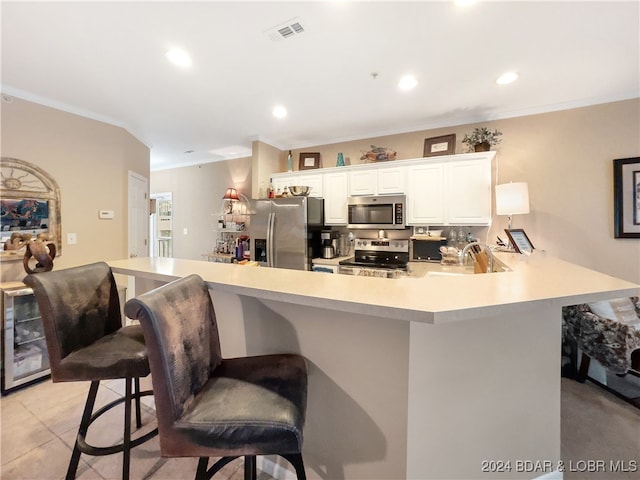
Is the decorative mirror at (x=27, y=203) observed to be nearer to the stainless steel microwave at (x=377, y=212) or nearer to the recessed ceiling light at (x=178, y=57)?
the recessed ceiling light at (x=178, y=57)

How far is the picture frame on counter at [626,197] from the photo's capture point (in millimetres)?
2672

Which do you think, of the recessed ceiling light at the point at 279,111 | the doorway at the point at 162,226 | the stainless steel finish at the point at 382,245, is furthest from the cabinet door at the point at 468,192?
the doorway at the point at 162,226

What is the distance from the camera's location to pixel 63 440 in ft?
5.50

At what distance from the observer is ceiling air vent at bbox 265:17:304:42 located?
5.82 feet

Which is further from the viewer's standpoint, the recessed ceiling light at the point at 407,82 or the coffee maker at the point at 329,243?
the coffee maker at the point at 329,243

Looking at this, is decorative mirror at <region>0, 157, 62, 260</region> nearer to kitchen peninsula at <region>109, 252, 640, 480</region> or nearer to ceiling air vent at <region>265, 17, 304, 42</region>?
kitchen peninsula at <region>109, 252, 640, 480</region>

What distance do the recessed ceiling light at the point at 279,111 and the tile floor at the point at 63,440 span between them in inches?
118

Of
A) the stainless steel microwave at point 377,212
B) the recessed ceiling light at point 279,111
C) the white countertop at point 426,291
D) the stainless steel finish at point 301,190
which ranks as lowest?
the white countertop at point 426,291

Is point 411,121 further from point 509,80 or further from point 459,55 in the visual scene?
point 459,55

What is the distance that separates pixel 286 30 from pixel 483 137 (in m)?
2.49

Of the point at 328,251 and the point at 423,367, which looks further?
the point at 328,251

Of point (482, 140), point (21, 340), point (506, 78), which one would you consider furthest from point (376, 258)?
point (21, 340)

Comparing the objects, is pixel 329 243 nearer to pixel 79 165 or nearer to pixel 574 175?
pixel 574 175

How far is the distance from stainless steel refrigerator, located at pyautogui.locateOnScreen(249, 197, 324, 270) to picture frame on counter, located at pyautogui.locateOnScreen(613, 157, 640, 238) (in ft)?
10.7
